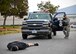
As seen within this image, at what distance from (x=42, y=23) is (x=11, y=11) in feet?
78.3

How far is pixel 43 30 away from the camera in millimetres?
21078

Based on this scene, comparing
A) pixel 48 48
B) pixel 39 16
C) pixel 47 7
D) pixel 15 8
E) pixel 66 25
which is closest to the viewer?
pixel 48 48

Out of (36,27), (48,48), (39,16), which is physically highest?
(39,16)

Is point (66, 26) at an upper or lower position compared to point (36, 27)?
lower

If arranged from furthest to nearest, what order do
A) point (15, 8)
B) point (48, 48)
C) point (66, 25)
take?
point (15, 8) < point (66, 25) < point (48, 48)

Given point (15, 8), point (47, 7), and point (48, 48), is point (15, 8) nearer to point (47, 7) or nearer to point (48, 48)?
point (47, 7)

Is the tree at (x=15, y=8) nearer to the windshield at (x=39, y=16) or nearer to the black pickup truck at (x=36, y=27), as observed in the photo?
the windshield at (x=39, y=16)

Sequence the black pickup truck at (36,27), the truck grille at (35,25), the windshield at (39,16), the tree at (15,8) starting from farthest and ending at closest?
1. the tree at (15,8)
2. the windshield at (39,16)
3. the truck grille at (35,25)
4. the black pickup truck at (36,27)

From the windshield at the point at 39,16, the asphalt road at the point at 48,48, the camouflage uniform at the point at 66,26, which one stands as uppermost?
the windshield at the point at 39,16

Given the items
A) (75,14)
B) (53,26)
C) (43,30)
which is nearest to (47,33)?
(43,30)

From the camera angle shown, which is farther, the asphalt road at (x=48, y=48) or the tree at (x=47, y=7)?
the tree at (x=47, y=7)

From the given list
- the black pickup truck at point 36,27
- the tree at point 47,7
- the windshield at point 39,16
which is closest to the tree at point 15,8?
the tree at point 47,7

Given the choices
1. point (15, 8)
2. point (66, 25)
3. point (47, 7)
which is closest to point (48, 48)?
point (66, 25)

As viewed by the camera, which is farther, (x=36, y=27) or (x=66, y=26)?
(x=66, y=26)
